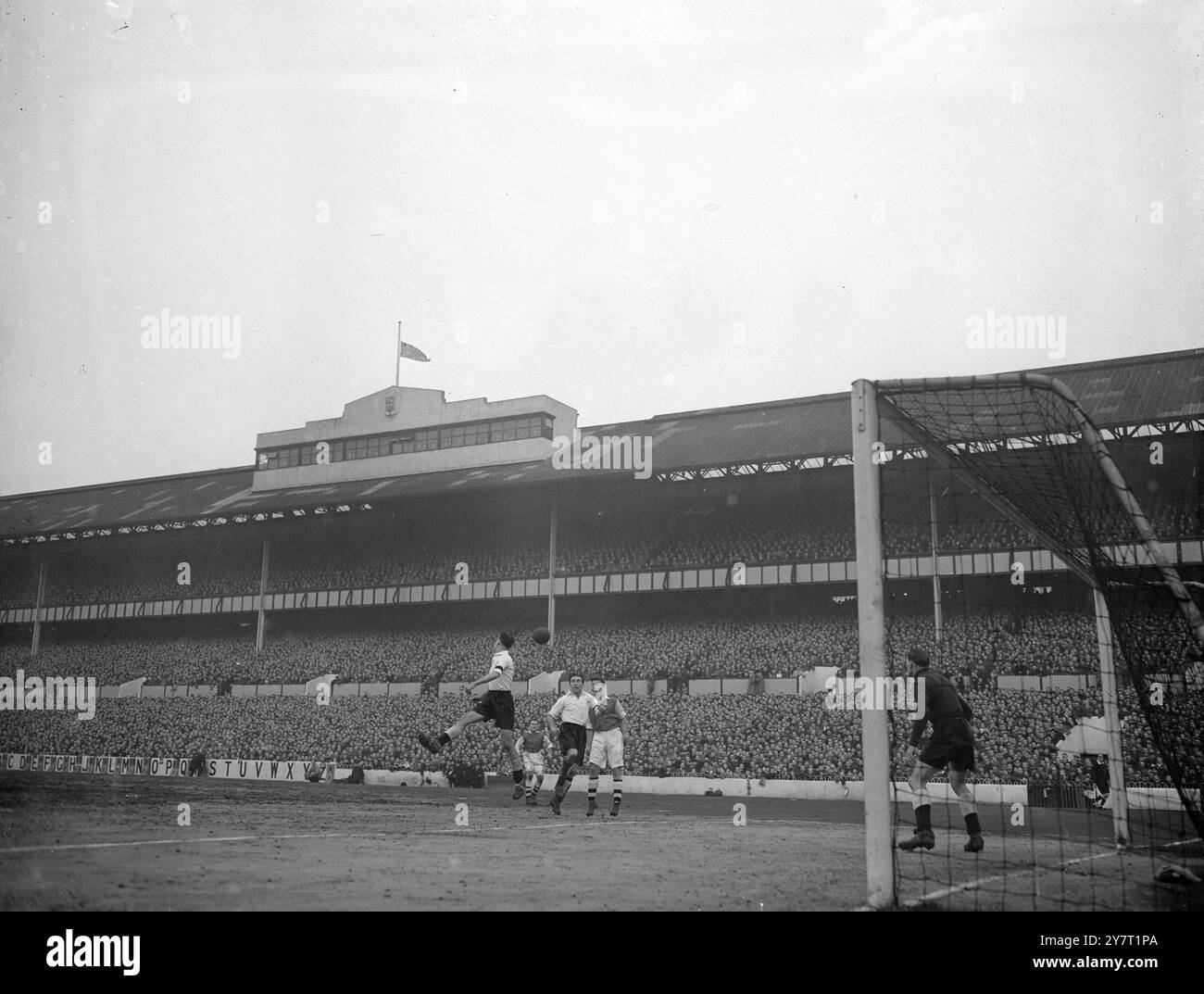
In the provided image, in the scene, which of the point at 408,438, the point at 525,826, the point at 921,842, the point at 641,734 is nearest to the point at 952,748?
the point at 921,842

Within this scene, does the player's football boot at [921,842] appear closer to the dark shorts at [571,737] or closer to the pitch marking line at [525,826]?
the pitch marking line at [525,826]

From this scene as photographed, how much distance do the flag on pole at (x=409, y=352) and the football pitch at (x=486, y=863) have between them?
38885mm

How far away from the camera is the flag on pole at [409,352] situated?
52.2 meters

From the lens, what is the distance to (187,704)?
44281 millimetres

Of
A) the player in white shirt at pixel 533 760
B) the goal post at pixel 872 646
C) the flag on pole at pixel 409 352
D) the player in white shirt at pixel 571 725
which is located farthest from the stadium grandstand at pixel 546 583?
the goal post at pixel 872 646

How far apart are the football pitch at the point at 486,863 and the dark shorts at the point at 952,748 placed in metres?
0.97

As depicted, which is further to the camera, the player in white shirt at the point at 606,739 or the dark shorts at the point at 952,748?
the player in white shirt at the point at 606,739

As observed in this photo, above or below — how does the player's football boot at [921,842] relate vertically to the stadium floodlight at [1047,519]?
below

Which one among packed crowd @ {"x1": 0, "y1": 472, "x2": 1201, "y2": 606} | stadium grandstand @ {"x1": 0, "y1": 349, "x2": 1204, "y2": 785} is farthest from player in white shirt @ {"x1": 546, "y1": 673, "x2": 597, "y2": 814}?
packed crowd @ {"x1": 0, "y1": 472, "x2": 1201, "y2": 606}

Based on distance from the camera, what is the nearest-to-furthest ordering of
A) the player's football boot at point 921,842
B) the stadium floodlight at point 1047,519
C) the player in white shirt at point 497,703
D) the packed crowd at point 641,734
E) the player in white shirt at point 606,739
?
the stadium floodlight at point 1047,519
the player's football boot at point 921,842
the player in white shirt at point 497,703
the player in white shirt at point 606,739
the packed crowd at point 641,734

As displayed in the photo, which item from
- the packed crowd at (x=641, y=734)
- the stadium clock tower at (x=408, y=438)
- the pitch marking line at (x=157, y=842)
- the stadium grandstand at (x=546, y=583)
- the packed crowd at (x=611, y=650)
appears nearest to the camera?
the pitch marking line at (x=157, y=842)

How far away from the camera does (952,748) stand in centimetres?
1148

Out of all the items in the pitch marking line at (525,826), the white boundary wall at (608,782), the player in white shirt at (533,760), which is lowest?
the white boundary wall at (608,782)
